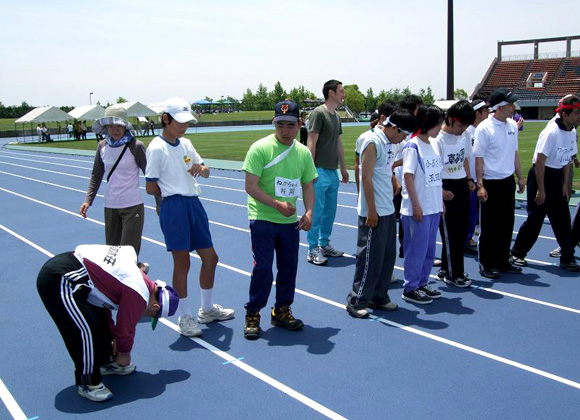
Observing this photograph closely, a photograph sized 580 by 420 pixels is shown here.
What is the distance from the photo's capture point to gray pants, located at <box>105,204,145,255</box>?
5188 millimetres

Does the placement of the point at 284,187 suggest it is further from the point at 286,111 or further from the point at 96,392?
the point at 96,392

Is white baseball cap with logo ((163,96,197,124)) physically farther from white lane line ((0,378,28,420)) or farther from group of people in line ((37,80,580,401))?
white lane line ((0,378,28,420))

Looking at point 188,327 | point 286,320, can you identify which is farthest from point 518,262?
point 188,327

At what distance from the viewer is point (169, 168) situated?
4402mm

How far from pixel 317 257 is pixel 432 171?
204cm

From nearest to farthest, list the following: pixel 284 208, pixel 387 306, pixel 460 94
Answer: pixel 284 208 < pixel 387 306 < pixel 460 94

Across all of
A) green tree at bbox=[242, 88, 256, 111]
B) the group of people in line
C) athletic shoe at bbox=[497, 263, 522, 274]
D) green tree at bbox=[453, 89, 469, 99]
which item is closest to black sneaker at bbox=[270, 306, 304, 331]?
the group of people in line

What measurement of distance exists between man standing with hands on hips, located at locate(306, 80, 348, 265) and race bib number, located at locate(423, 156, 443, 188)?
1771mm

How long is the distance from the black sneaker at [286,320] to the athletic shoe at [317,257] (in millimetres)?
1937

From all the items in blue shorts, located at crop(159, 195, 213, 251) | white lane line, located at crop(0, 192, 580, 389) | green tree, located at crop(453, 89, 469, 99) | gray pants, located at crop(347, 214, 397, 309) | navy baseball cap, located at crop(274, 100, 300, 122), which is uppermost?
green tree, located at crop(453, 89, 469, 99)

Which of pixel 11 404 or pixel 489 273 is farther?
pixel 489 273

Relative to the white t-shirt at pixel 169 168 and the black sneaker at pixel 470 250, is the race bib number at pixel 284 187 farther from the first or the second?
the black sneaker at pixel 470 250

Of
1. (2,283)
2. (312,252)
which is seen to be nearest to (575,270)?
(312,252)

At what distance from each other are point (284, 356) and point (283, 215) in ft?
3.65
